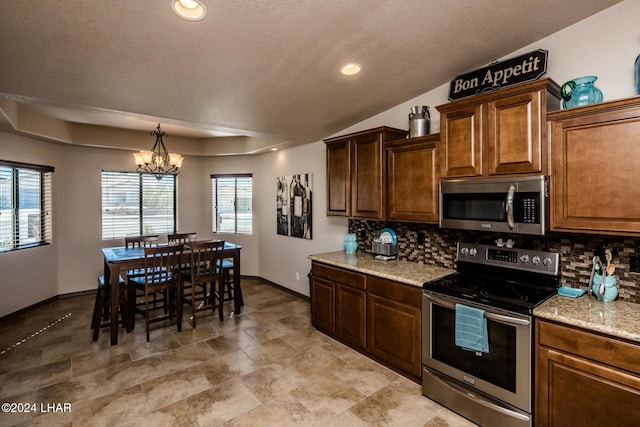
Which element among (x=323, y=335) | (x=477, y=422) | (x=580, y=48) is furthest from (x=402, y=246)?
(x=580, y=48)

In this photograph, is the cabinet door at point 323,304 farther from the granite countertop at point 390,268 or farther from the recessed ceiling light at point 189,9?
the recessed ceiling light at point 189,9

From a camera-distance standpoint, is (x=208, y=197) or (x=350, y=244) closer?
(x=350, y=244)

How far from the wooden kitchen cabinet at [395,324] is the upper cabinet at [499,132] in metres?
1.11

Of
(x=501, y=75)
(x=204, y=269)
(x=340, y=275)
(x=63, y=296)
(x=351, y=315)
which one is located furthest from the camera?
(x=63, y=296)

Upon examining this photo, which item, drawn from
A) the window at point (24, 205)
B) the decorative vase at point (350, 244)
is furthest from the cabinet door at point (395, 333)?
the window at point (24, 205)

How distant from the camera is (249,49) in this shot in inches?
89.5

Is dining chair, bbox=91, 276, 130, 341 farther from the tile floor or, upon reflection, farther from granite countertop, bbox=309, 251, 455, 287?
granite countertop, bbox=309, 251, 455, 287

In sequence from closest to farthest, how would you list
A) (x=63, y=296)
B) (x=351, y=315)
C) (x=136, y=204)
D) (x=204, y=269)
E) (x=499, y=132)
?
(x=499, y=132)
(x=351, y=315)
(x=204, y=269)
(x=63, y=296)
(x=136, y=204)

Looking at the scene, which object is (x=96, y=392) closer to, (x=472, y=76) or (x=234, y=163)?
(x=472, y=76)

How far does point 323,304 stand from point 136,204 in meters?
4.22

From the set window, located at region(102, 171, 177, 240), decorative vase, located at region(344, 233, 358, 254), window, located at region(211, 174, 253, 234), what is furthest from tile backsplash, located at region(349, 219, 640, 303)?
window, located at region(102, 171, 177, 240)

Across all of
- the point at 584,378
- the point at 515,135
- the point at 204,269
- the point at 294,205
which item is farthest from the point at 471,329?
the point at 294,205

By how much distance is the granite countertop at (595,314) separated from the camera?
1.64 meters

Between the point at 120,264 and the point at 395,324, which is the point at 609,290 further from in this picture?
the point at 120,264
